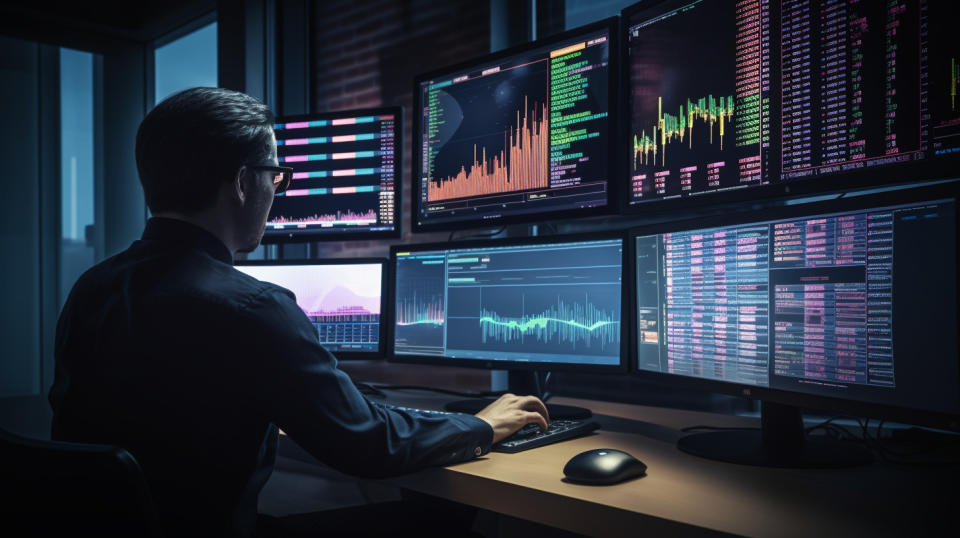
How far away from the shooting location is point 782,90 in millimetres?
1358

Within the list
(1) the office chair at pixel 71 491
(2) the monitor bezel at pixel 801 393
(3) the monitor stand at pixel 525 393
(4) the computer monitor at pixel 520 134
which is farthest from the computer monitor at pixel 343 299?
(1) the office chair at pixel 71 491

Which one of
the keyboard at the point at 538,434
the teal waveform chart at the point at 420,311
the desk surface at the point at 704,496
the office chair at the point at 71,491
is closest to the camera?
the office chair at the point at 71,491

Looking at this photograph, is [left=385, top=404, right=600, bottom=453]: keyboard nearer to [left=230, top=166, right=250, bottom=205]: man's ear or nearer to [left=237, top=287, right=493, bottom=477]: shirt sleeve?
[left=237, top=287, right=493, bottom=477]: shirt sleeve

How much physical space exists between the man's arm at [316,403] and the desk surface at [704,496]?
13 cm

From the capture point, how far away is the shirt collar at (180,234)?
3.65ft

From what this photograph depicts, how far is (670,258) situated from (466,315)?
618mm

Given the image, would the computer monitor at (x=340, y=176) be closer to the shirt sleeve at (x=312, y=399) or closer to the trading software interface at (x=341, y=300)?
the trading software interface at (x=341, y=300)

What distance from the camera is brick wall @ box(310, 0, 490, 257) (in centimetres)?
267

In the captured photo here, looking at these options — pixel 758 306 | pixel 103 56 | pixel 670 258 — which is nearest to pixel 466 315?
pixel 670 258

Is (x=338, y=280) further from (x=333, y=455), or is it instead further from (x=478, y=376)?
(x=333, y=455)

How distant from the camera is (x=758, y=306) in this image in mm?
1233

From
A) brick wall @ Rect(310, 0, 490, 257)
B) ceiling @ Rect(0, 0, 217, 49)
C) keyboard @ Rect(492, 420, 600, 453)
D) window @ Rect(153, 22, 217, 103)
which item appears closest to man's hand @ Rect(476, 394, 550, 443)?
keyboard @ Rect(492, 420, 600, 453)

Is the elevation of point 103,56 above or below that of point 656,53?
above

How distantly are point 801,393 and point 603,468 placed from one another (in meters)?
0.38
